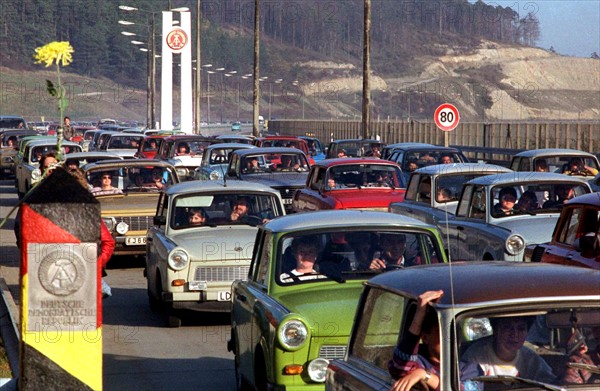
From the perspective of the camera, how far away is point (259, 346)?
8.41 meters

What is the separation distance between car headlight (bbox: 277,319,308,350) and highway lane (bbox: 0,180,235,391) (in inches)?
87.5

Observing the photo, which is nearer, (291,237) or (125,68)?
(291,237)

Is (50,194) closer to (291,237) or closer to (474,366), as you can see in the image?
(474,366)

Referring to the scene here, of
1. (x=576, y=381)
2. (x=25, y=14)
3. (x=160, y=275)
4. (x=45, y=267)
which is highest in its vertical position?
(x=25, y=14)

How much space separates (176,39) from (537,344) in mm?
64677

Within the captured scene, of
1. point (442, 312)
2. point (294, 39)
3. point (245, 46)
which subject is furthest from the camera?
point (294, 39)

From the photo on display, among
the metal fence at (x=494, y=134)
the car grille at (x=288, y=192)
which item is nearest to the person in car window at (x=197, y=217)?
the car grille at (x=288, y=192)

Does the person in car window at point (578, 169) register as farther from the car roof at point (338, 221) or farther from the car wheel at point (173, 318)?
the car roof at point (338, 221)

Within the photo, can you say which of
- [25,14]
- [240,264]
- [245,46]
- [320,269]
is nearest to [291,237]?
[320,269]

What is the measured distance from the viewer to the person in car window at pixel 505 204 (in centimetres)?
1475

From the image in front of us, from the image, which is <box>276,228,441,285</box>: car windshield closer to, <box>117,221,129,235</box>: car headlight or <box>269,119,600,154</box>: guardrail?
<box>117,221,129,235</box>: car headlight

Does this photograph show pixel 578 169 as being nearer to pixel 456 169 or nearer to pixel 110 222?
pixel 456 169

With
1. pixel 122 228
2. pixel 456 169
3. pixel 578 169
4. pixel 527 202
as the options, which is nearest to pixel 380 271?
pixel 527 202

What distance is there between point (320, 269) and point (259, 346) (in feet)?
3.13
